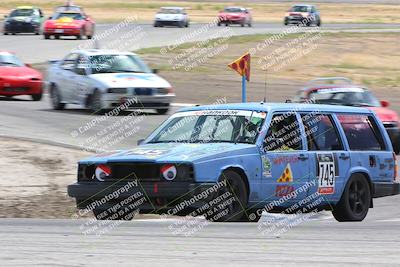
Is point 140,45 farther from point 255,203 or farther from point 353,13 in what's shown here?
point 353,13

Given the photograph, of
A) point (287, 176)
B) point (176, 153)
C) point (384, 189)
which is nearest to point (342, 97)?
Result: point (384, 189)

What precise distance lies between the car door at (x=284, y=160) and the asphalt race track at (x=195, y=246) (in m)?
1.06

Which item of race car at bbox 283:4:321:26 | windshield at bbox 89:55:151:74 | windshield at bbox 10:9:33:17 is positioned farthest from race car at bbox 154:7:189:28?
windshield at bbox 89:55:151:74

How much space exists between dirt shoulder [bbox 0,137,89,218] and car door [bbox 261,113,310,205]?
2912mm

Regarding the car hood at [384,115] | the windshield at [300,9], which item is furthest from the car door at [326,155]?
the windshield at [300,9]

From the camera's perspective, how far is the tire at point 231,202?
1129 centimetres

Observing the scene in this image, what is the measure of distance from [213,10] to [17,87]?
6610cm

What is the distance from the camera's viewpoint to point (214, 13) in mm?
88125

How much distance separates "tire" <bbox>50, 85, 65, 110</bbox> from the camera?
26648 mm

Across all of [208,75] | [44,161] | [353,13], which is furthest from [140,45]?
[353,13]

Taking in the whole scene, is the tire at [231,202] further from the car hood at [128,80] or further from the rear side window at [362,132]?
the car hood at [128,80]

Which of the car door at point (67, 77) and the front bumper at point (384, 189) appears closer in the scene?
the front bumper at point (384, 189)

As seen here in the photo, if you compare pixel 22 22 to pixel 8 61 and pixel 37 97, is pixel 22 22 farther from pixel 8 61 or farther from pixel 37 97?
pixel 37 97

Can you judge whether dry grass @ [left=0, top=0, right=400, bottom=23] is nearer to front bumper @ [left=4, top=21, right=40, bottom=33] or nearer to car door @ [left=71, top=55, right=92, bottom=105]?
front bumper @ [left=4, top=21, right=40, bottom=33]
